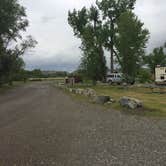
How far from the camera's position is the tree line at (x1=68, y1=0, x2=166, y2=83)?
141ft

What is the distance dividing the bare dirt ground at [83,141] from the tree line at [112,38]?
100ft

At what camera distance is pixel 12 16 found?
3897 centimetres

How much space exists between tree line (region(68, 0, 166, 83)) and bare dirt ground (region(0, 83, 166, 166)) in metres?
30.5

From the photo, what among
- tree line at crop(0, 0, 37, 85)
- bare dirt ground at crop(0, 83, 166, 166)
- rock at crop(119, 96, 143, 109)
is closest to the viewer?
bare dirt ground at crop(0, 83, 166, 166)

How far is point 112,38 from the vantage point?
2066 inches

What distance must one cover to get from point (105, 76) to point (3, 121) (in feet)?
140

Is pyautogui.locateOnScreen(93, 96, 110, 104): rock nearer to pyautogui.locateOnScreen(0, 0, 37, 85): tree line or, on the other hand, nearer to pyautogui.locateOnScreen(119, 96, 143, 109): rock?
pyautogui.locateOnScreen(119, 96, 143, 109): rock

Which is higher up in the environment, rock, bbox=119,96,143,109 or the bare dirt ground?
rock, bbox=119,96,143,109

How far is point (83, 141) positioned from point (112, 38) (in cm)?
4462

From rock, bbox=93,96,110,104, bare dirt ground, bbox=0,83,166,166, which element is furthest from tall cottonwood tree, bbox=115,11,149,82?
bare dirt ground, bbox=0,83,166,166

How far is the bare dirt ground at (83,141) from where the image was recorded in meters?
6.92

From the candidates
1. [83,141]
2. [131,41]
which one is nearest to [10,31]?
[131,41]

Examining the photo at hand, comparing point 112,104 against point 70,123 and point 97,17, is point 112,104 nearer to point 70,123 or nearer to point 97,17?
point 70,123

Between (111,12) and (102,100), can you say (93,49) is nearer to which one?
(111,12)
